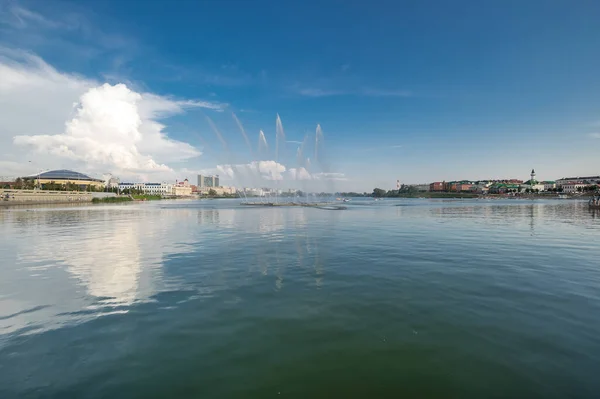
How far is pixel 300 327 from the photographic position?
9242mm

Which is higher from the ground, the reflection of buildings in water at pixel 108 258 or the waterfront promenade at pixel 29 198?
the waterfront promenade at pixel 29 198

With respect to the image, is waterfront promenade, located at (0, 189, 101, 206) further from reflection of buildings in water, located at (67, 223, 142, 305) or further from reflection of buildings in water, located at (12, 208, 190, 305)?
reflection of buildings in water, located at (67, 223, 142, 305)

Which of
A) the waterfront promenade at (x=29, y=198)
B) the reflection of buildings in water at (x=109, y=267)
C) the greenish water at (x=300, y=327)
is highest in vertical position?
the waterfront promenade at (x=29, y=198)

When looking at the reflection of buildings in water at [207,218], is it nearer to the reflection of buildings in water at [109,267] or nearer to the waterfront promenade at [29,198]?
the reflection of buildings in water at [109,267]

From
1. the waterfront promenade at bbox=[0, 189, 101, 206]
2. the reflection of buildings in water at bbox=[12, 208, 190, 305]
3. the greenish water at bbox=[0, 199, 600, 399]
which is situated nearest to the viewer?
the greenish water at bbox=[0, 199, 600, 399]

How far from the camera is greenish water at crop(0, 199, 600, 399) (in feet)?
21.5

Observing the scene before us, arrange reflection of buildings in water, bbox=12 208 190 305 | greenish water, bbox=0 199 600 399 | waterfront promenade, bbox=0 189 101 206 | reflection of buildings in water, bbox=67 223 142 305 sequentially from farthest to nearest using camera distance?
waterfront promenade, bbox=0 189 101 206
reflection of buildings in water, bbox=12 208 190 305
reflection of buildings in water, bbox=67 223 142 305
greenish water, bbox=0 199 600 399

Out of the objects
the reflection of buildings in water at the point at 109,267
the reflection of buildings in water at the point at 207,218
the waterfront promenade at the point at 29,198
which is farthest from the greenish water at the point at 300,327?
the waterfront promenade at the point at 29,198

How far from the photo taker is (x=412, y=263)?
57.5 feet

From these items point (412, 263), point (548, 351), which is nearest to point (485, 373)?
point (548, 351)

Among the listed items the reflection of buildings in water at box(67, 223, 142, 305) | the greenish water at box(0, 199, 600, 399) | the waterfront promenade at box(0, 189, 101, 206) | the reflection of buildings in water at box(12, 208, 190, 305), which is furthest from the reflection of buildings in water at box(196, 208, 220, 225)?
the waterfront promenade at box(0, 189, 101, 206)

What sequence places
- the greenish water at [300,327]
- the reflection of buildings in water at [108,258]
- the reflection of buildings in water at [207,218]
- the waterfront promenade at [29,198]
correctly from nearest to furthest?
the greenish water at [300,327] → the reflection of buildings in water at [108,258] → the reflection of buildings in water at [207,218] → the waterfront promenade at [29,198]

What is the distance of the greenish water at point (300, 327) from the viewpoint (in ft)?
21.5

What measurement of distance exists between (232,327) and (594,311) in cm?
1297
